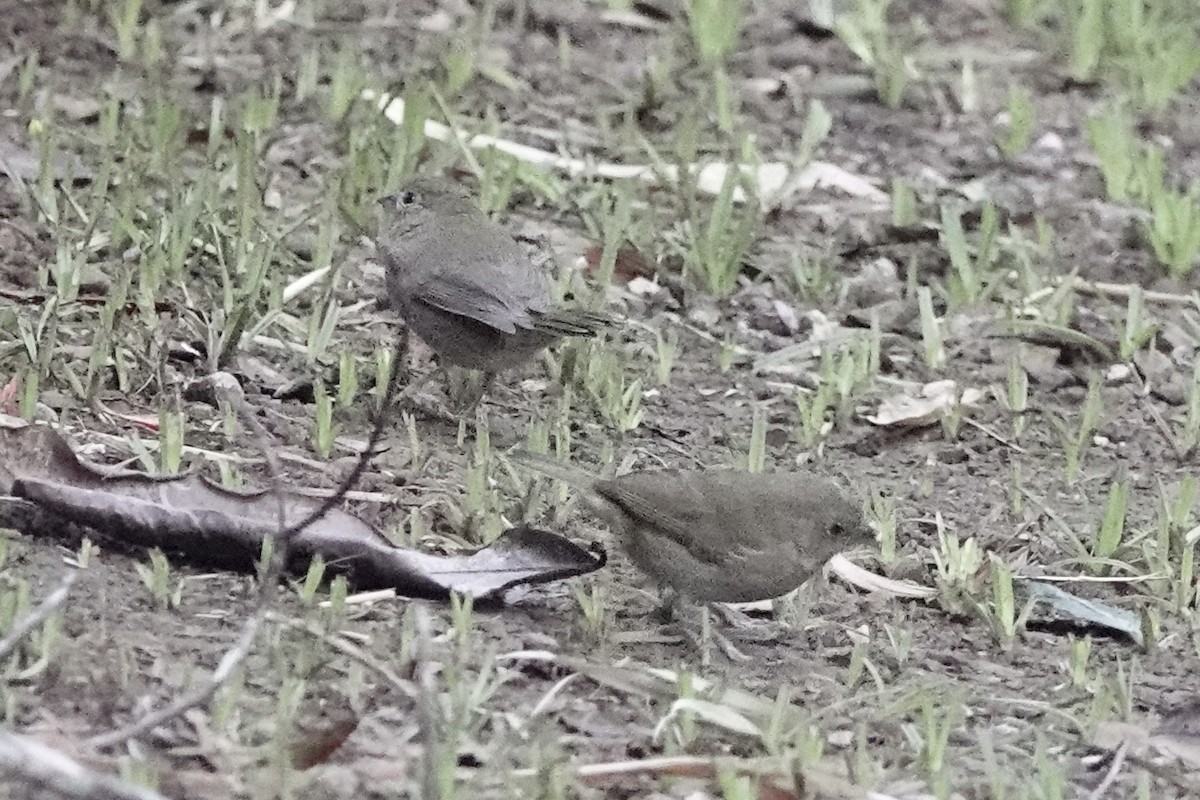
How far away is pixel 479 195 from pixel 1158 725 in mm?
3165

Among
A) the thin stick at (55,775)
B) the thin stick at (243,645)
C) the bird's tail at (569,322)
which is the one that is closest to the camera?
the thin stick at (55,775)

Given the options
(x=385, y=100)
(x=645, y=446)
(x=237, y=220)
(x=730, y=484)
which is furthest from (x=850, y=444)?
(x=385, y=100)

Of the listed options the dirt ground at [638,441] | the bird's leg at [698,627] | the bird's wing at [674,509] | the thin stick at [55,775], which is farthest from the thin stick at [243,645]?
the bird's leg at [698,627]

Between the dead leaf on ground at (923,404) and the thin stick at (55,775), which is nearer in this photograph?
the thin stick at (55,775)

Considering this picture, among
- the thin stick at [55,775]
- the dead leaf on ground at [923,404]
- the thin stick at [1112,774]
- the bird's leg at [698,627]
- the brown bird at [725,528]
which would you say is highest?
the thin stick at [55,775]

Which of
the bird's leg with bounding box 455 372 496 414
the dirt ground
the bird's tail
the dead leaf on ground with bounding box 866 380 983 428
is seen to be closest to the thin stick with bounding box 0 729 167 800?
the dirt ground

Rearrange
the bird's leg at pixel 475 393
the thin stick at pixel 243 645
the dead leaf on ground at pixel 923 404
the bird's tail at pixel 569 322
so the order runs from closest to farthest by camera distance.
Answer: the thin stick at pixel 243 645, the bird's tail at pixel 569 322, the bird's leg at pixel 475 393, the dead leaf on ground at pixel 923 404

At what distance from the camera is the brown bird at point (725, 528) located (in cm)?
421

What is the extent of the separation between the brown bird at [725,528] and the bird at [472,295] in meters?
0.83

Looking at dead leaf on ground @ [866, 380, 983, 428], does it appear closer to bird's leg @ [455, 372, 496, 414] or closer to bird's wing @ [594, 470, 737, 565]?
bird's leg @ [455, 372, 496, 414]

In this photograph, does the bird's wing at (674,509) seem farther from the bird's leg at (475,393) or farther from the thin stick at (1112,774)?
the bird's leg at (475,393)

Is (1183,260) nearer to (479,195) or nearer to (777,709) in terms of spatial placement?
(479,195)

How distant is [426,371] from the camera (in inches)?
221

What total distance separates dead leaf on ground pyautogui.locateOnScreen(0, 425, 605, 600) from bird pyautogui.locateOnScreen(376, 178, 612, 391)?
1034 mm
